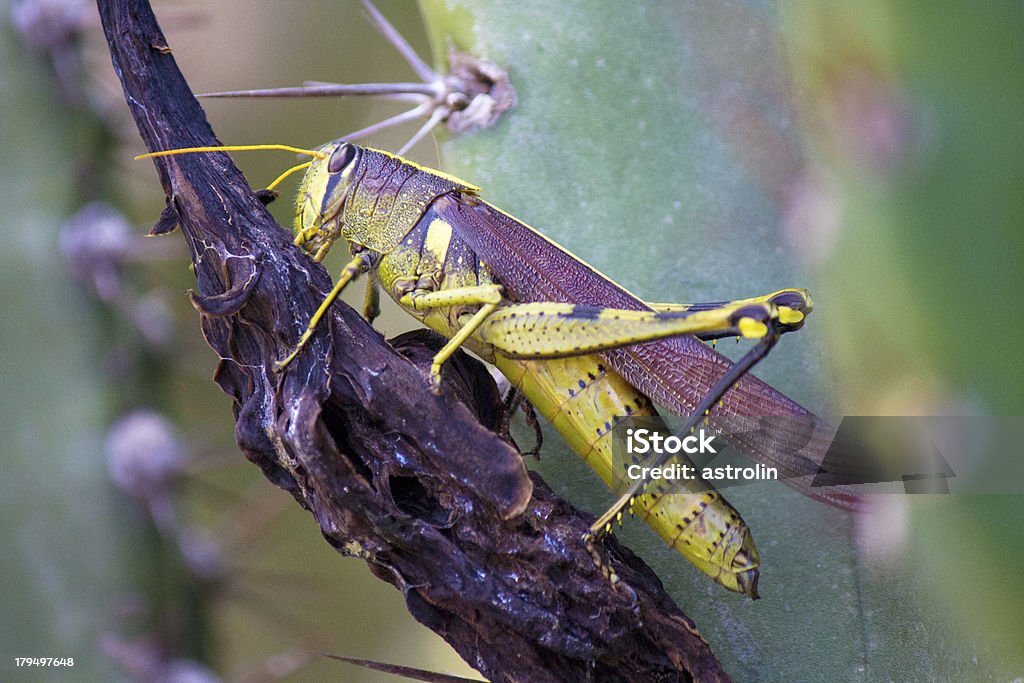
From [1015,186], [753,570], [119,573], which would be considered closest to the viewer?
[1015,186]

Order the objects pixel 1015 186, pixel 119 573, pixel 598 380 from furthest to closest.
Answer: pixel 119 573, pixel 598 380, pixel 1015 186

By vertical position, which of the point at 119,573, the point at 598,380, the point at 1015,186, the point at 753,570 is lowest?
the point at 119,573

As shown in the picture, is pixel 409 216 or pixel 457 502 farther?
pixel 409 216

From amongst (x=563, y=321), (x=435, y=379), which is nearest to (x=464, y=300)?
(x=563, y=321)

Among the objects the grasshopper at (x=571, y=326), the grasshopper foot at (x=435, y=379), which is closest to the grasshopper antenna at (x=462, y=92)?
the grasshopper at (x=571, y=326)

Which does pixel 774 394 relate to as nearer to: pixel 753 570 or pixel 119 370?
pixel 753 570

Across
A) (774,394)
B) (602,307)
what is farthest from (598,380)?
(774,394)

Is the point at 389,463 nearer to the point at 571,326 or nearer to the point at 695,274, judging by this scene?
the point at 571,326
